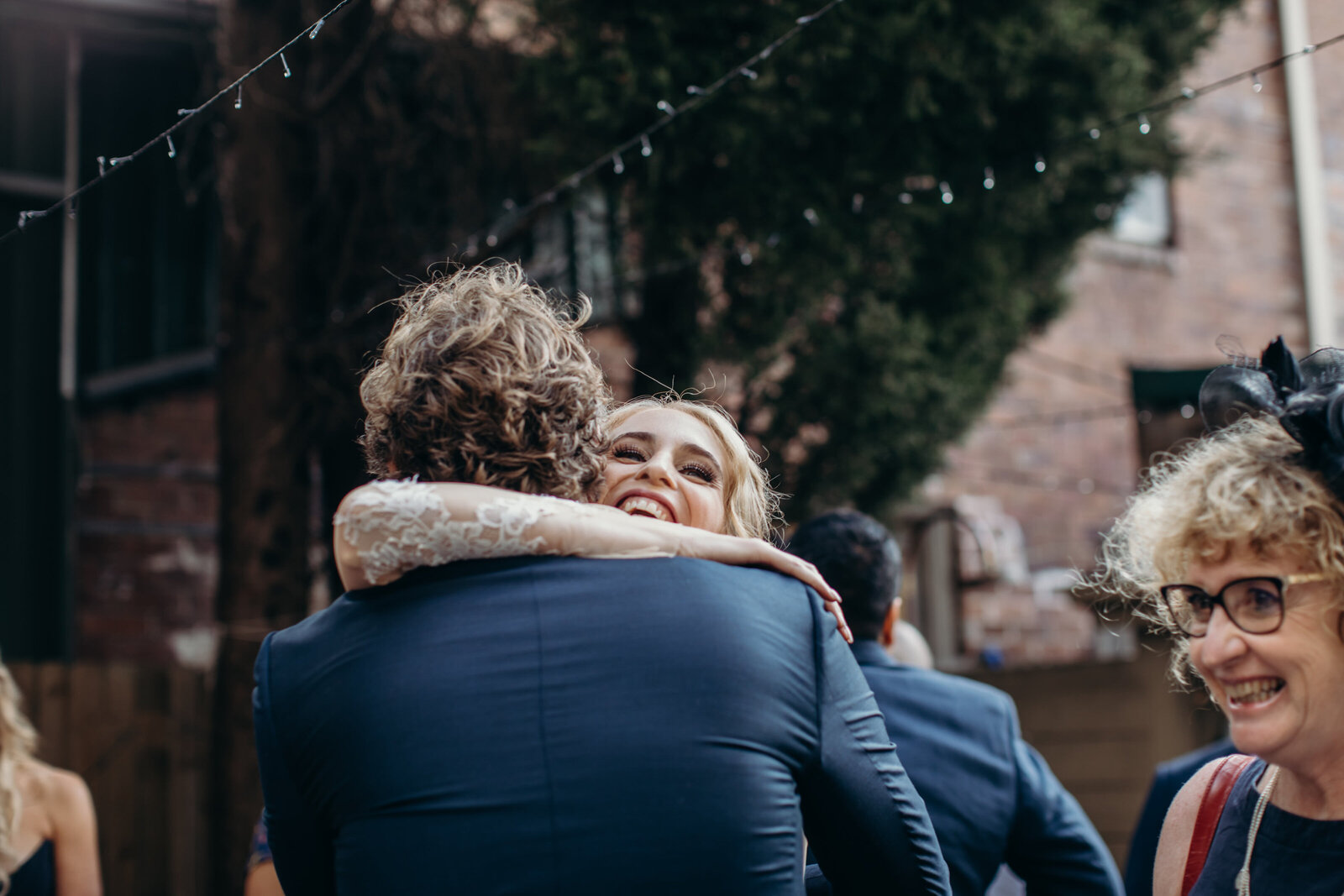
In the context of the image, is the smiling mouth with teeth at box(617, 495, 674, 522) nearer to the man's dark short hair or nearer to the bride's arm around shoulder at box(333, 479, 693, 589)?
the bride's arm around shoulder at box(333, 479, 693, 589)

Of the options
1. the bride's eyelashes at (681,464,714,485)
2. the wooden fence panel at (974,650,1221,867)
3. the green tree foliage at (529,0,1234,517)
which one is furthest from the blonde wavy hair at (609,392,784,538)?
the wooden fence panel at (974,650,1221,867)

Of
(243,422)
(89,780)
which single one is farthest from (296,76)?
(89,780)

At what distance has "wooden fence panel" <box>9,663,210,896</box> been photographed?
5.58m

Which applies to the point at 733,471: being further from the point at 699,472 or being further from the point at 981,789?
the point at 981,789

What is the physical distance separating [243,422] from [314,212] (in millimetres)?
999

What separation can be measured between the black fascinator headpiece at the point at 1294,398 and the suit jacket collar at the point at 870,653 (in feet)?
3.50

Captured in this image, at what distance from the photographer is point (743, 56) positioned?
15.1 ft

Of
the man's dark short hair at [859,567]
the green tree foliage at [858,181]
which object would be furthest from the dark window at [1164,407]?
the man's dark short hair at [859,567]

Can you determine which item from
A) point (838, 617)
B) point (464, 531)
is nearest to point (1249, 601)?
point (838, 617)

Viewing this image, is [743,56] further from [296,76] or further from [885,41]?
[296,76]

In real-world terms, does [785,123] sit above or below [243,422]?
above

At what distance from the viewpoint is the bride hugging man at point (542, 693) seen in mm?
1414

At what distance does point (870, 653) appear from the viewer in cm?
275

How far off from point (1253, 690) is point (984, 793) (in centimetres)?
108
